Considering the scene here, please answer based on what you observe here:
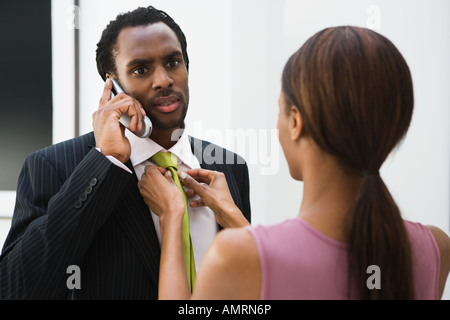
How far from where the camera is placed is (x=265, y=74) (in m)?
1.97

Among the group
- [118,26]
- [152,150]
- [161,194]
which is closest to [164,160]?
[152,150]

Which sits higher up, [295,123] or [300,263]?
[295,123]

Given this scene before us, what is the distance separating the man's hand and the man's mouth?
0.31ft

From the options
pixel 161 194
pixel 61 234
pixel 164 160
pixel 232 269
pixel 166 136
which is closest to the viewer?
pixel 232 269

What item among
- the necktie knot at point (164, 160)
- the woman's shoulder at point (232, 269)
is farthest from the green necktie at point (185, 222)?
the woman's shoulder at point (232, 269)

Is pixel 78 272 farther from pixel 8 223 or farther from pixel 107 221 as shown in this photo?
pixel 8 223

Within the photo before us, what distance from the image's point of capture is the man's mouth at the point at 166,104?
54.2 inches

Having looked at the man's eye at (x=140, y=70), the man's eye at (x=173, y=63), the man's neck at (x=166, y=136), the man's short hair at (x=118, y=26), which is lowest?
the man's neck at (x=166, y=136)

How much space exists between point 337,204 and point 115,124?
26.4 inches

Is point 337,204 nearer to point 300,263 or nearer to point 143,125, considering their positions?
point 300,263

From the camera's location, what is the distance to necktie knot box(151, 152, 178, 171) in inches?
51.8

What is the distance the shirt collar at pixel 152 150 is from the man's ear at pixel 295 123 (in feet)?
2.08

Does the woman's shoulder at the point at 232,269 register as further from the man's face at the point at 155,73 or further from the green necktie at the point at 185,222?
the man's face at the point at 155,73
